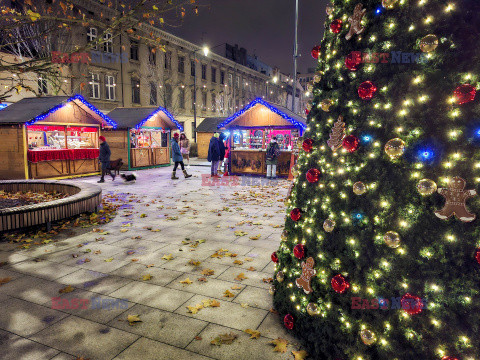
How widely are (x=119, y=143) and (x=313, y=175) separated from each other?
1783 centimetres

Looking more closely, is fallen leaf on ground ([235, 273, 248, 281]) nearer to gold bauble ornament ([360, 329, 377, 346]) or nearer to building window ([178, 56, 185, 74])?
gold bauble ornament ([360, 329, 377, 346])

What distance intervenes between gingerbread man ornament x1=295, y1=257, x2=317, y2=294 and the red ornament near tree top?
0.72 m

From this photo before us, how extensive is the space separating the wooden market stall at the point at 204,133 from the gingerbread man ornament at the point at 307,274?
2321cm

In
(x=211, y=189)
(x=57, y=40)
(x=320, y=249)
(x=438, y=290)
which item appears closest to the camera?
(x=438, y=290)

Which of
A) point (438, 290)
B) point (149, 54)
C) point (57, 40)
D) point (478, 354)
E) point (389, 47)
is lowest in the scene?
point (478, 354)

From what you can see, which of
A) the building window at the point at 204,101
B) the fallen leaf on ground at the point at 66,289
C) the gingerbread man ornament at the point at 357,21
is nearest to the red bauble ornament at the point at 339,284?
the gingerbread man ornament at the point at 357,21

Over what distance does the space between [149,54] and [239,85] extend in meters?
20.4

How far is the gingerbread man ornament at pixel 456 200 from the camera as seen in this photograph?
1790 mm

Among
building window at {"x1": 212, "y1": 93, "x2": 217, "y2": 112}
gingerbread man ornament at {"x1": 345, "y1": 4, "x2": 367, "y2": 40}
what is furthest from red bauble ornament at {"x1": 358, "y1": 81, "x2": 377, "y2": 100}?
building window at {"x1": 212, "y1": 93, "x2": 217, "y2": 112}

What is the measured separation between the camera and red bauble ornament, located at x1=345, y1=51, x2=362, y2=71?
2.36m

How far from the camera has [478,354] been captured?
70.0 inches

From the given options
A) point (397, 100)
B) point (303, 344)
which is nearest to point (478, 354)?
point (303, 344)

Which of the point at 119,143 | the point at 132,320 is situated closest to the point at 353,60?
the point at 132,320

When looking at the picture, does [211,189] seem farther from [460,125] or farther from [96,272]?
[460,125]
